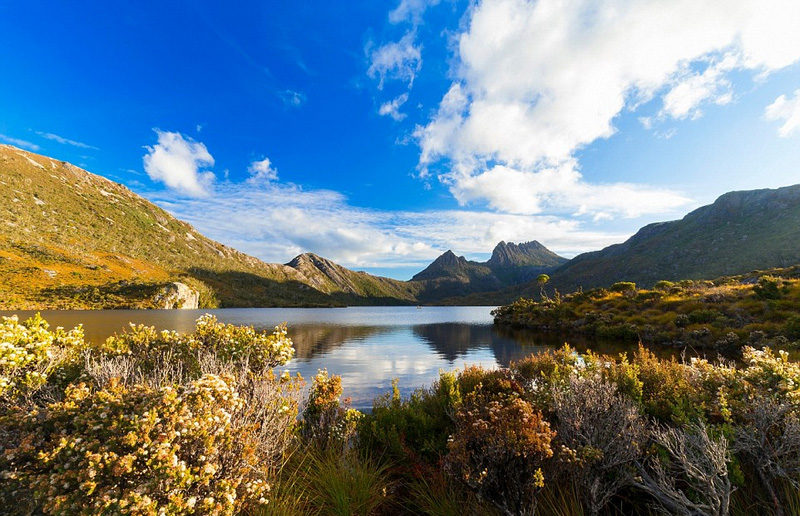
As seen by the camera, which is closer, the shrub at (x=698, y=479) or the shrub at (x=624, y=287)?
the shrub at (x=698, y=479)

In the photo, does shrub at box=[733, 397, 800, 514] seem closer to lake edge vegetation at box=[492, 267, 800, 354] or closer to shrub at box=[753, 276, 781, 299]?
lake edge vegetation at box=[492, 267, 800, 354]

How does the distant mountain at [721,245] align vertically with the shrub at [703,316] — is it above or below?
above

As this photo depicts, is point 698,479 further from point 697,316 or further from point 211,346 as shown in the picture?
point 697,316

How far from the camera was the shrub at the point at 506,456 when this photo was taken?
457 centimetres

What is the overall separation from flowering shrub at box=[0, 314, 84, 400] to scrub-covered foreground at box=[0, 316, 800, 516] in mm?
39

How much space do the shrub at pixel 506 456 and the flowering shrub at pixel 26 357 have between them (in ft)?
26.7

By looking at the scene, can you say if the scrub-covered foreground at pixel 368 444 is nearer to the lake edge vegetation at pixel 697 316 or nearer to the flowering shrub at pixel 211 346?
the flowering shrub at pixel 211 346

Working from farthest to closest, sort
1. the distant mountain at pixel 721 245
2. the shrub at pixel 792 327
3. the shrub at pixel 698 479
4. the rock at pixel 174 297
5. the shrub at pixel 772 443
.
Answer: the rock at pixel 174 297 < the distant mountain at pixel 721 245 < the shrub at pixel 792 327 < the shrub at pixel 772 443 < the shrub at pixel 698 479

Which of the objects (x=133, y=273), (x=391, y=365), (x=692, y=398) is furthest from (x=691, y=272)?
(x=133, y=273)

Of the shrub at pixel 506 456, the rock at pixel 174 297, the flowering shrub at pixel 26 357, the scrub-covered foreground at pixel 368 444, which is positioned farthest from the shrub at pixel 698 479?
the rock at pixel 174 297

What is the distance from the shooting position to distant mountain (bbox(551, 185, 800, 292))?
101m

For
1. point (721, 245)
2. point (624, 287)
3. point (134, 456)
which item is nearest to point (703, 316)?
point (624, 287)

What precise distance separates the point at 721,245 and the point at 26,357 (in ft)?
599

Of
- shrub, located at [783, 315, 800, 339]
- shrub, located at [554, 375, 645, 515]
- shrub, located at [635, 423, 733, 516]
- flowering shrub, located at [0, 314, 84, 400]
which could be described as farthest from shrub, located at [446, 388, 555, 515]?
shrub, located at [783, 315, 800, 339]
